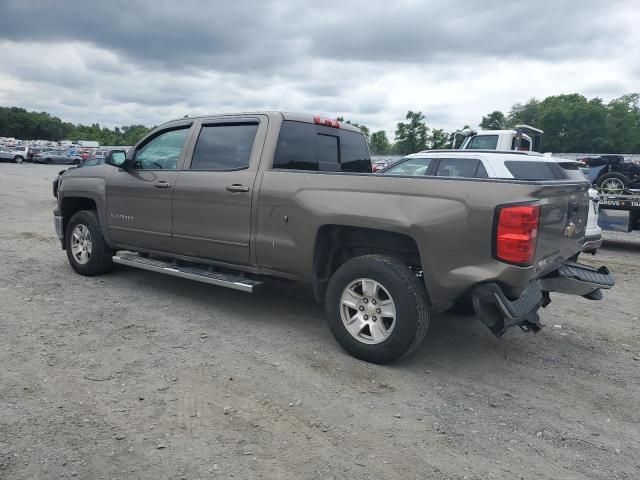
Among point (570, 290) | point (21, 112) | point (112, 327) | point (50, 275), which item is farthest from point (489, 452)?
point (21, 112)

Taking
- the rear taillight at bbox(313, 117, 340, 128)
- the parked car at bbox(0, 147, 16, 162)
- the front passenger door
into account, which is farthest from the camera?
the parked car at bbox(0, 147, 16, 162)

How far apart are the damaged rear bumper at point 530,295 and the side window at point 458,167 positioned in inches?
143

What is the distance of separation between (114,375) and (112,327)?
105cm

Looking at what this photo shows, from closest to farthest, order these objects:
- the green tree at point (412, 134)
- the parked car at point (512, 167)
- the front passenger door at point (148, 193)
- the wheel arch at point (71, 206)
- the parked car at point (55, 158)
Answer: the front passenger door at point (148, 193)
the wheel arch at point (71, 206)
the parked car at point (512, 167)
the parked car at point (55, 158)
the green tree at point (412, 134)

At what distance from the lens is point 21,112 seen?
14538cm

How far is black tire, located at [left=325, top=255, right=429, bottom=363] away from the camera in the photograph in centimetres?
370

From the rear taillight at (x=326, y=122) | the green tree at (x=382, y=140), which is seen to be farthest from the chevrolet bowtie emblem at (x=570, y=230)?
the green tree at (x=382, y=140)

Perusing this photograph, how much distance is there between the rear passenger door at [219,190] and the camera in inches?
184

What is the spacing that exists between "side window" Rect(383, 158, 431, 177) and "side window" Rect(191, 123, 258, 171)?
4132mm

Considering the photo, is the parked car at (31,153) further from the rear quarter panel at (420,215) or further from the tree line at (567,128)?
the rear quarter panel at (420,215)

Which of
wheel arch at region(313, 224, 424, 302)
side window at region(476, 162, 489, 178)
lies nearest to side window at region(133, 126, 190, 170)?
wheel arch at region(313, 224, 424, 302)

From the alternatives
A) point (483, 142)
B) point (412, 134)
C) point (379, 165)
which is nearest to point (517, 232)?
point (483, 142)

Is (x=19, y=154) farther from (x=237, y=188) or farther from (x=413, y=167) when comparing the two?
(x=237, y=188)

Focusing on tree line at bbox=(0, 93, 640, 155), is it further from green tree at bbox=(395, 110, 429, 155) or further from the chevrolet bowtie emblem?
the chevrolet bowtie emblem
